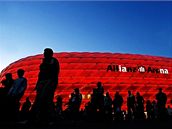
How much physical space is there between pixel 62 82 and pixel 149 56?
22.2 metres

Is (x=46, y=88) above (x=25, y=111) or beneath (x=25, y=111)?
above

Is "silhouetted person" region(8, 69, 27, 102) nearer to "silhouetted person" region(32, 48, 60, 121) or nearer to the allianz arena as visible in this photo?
"silhouetted person" region(32, 48, 60, 121)

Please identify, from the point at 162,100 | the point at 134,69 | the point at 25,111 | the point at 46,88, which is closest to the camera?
the point at 46,88

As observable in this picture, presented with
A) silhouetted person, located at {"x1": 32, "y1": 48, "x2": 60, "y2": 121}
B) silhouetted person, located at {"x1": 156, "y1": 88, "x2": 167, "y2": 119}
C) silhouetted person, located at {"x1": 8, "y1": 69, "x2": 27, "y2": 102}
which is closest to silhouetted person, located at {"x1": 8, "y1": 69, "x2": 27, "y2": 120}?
silhouetted person, located at {"x1": 8, "y1": 69, "x2": 27, "y2": 102}

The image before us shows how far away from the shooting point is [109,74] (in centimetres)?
5678

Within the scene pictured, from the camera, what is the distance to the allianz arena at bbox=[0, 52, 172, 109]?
182 ft

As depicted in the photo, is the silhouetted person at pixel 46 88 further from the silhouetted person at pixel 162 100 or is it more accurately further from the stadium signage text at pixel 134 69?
the stadium signage text at pixel 134 69

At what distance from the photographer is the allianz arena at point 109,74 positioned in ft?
182

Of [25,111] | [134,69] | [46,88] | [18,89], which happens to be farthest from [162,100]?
Result: [134,69]

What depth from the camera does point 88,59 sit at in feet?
189

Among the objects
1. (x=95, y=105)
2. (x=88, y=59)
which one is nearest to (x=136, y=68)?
(x=88, y=59)

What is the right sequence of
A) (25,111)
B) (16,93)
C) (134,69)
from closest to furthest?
(16,93) < (25,111) < (134,69)

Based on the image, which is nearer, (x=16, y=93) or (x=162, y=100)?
(x=16, y=93)

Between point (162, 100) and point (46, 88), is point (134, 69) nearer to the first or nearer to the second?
point (162, 100)
